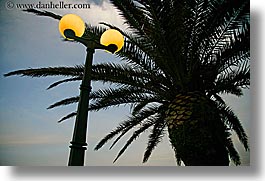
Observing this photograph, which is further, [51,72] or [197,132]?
[51,72]

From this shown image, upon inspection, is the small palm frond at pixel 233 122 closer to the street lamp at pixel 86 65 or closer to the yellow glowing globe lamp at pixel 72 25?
the street lamp at pixel 86 65

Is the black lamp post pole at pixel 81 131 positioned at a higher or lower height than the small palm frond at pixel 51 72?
lower

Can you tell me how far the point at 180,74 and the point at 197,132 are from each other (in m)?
0.38

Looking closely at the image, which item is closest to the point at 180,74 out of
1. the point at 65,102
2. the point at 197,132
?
the point at 197,132

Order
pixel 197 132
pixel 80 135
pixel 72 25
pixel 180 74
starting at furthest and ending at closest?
pixel 180 74 < pixel 197 132 < pixel 72 25 < pixel 80 135

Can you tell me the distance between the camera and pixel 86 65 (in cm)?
180

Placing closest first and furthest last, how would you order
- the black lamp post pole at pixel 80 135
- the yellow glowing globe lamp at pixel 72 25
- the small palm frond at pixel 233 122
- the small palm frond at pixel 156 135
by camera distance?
1. the black lamp post pole at pixel 80 135
2. the yellow glowing globe lamp at pixel 72 25
3. the small palm frond at pixel 233 122
4. the small palm frond at pixel 156 135

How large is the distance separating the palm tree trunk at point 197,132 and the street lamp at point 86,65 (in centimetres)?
62

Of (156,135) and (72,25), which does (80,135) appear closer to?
(72,25)

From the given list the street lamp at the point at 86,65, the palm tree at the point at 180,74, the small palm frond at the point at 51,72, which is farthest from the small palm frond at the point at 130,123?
the street lamp at the point at 86,65

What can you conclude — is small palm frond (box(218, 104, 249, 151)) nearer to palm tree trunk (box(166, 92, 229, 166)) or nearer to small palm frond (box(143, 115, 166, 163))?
palm tree trunk (box(166, 92, 229, 166))

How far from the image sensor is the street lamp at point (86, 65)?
1656mm

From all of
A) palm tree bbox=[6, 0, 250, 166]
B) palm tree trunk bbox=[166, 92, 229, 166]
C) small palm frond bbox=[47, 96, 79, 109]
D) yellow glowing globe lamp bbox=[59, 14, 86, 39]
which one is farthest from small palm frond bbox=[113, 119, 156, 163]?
yellow glowing globe lamp bbox=[59, 14, 86, 39]

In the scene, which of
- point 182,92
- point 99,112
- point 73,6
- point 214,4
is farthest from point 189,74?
point 73,6
